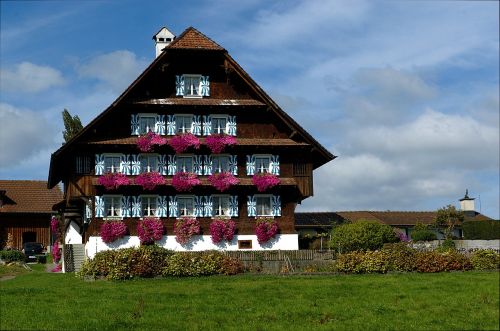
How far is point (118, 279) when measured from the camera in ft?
97.6

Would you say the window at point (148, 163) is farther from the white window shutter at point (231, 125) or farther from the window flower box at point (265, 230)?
the window flower box at point (265, 230)

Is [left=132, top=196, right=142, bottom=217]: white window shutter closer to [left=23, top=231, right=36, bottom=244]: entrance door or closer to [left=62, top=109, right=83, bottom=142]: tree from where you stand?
[left=62, top=109, right=83, bottom=142]: tree

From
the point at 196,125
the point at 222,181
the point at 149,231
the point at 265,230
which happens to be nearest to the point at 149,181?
the point at 149,231

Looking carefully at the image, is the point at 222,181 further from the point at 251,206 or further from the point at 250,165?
the point at 251,206

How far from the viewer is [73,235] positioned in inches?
1945

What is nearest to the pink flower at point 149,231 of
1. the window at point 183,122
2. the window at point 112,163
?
the window at point 112,163

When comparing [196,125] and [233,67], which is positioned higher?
[233,67]

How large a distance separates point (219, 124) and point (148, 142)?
4505 millimetres

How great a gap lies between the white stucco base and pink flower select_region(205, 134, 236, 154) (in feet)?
16.7

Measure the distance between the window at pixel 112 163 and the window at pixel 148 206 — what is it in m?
2.29

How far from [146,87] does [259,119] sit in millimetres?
6859

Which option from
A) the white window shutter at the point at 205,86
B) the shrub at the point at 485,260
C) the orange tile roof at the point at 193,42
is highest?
the orange tile roof at the point at 193,42

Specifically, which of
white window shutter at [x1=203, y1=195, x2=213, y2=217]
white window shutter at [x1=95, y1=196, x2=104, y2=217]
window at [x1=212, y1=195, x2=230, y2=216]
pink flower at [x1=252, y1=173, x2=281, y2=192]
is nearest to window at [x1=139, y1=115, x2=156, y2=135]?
white window shutter at [x1=95, y1=196, x2=104, y2=217]

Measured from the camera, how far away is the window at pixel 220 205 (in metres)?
42.3
